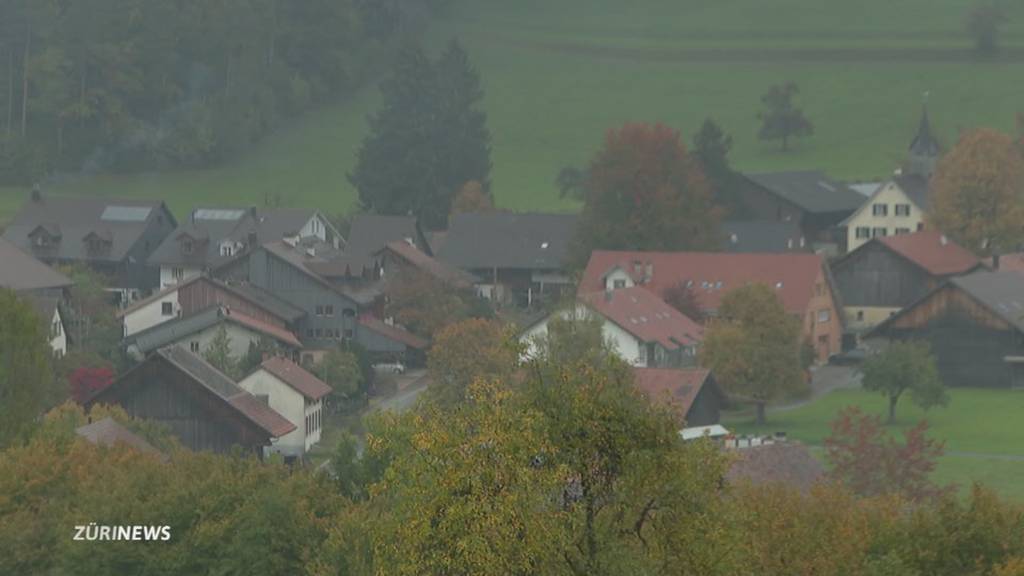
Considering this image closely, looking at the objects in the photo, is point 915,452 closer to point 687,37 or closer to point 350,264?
point 350,264

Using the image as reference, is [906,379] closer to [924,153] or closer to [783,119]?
[924,153]

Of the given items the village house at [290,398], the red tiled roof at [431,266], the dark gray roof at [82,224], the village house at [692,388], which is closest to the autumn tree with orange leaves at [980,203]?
the red tiled roof at [431,266]

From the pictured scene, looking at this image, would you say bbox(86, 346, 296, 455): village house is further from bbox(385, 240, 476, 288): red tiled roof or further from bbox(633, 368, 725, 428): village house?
bbox(385, 240, 476, 288): red tiled roof

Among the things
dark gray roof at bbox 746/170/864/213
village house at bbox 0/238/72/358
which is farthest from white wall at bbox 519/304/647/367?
dark gray roof at bbox 746/170/864/213

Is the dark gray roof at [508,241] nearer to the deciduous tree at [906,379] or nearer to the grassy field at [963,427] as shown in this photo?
the grassy field at [963,427]

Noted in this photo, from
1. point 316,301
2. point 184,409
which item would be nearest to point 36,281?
point 316,301

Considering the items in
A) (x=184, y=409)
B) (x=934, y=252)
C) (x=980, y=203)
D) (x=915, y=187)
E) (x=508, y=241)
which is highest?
(x=915, y=187)

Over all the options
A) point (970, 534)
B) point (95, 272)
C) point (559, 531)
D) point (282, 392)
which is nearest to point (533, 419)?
point (559, 531)
